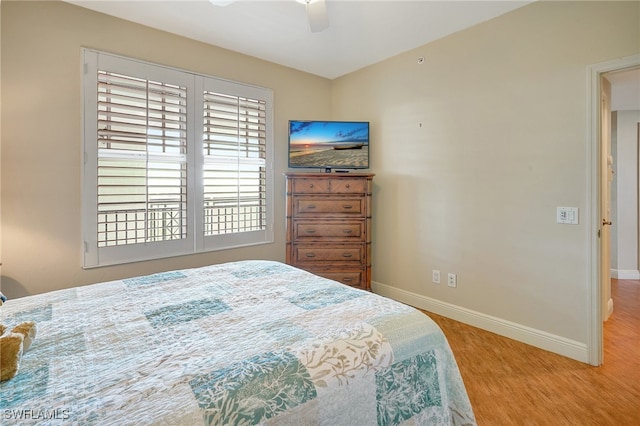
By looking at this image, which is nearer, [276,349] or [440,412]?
[276,349]

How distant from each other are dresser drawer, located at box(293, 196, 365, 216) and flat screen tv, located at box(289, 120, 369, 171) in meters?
0.47

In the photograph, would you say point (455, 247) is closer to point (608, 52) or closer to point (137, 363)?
point (608, 52)

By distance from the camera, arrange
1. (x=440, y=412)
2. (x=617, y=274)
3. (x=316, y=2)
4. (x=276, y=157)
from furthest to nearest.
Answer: (x=617, y=274)
(x=276, y=157)
(x=316, y=2)
(x=440, y=412)

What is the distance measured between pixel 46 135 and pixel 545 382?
3.84m

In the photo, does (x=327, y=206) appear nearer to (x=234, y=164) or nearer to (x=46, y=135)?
(x=234, y=164)

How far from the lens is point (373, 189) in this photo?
3768 millimetres

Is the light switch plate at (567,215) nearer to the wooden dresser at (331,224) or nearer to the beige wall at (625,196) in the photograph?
the wooden dresser at (331,224)

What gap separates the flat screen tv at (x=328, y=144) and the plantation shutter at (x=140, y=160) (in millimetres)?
1156

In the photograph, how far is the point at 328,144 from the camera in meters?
3.54

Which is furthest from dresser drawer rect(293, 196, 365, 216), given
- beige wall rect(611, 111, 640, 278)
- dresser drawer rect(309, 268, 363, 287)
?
beige wall rect(611, 111, 640, 278)

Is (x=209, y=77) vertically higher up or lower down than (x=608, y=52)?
higher up

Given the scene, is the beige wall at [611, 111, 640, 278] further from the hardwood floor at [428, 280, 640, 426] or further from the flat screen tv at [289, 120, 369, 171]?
the flat screen tv at [289, 120, 369, 171]

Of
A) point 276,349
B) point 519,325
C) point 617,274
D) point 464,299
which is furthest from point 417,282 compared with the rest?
point 617,274

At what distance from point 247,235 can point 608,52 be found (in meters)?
3.28
